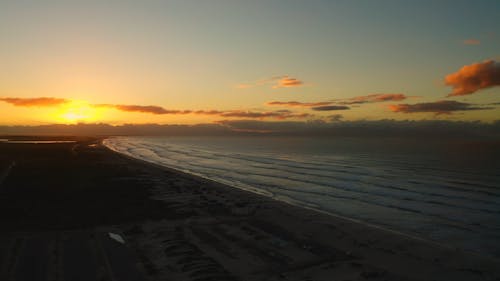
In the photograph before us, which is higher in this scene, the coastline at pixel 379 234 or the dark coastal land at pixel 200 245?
the dark coastal land at pixel 200 245

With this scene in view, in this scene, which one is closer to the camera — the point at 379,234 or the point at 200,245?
the point at 200,245

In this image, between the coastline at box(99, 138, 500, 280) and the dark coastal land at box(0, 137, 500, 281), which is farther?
the coastline at box(99, 138, 500, 280)

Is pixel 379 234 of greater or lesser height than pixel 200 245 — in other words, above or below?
below

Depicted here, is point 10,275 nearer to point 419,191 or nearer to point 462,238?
point 462,238

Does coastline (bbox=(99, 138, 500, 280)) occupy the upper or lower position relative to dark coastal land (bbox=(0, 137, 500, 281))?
lower

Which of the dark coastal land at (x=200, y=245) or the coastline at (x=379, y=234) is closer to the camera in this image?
the dark coastal land at (x=200, y=245)

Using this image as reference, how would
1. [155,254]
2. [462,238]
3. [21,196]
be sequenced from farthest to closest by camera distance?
1. [21,196]
2. [462,238]
3. [155,254]

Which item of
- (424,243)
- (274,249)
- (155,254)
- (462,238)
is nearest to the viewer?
(155,254)

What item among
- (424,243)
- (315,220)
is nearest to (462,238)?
(424,243)
